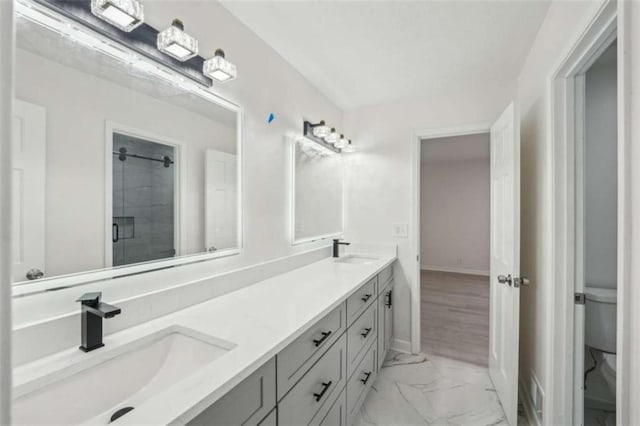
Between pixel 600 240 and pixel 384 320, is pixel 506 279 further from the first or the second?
pixel 384 320

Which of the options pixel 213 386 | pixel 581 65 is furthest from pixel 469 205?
pixel 213 386

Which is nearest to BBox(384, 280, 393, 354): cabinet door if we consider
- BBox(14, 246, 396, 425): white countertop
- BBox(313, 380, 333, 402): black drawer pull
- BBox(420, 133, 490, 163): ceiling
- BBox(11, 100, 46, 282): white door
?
BBox(14, 246, 396, 425): white countertop

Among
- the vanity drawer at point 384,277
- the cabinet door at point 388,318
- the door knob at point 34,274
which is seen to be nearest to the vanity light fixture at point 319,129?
the vanity drawer at point 384,277

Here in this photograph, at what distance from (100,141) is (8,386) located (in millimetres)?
1003

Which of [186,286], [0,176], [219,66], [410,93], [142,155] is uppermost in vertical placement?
[410,93]

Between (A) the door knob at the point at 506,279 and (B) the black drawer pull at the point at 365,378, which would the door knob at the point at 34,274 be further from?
(A) the door knob at the point at 506,279

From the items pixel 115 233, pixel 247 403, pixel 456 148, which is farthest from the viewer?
pixel 456 148

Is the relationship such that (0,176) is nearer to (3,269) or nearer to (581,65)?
(3,269)

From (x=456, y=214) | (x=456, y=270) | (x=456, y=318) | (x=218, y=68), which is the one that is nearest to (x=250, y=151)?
(x=218, y=68)

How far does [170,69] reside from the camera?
48.4 inches

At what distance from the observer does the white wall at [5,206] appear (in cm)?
23

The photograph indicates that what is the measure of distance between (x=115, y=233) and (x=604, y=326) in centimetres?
251

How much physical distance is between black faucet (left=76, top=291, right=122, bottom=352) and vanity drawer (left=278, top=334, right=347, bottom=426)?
0.62 meters

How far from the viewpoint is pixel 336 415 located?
143 cm
